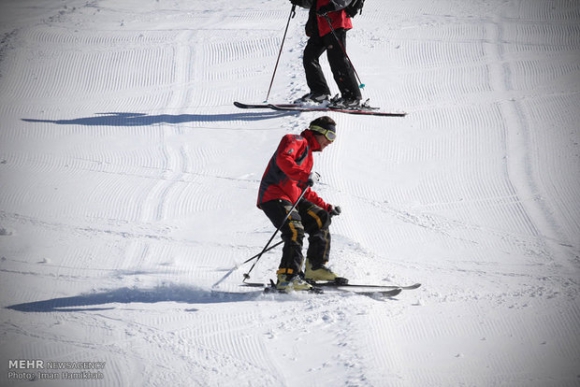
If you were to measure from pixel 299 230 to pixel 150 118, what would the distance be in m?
4.06

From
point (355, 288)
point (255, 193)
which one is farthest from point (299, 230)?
point (255, 193)

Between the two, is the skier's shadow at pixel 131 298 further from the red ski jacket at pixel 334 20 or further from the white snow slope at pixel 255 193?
the red ski jacket at pixel 334 20

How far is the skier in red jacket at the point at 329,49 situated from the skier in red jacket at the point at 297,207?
10.2ft

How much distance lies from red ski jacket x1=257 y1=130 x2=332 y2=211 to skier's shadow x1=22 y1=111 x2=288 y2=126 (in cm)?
322

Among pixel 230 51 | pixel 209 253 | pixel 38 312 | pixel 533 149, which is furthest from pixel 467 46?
pixel 38 312

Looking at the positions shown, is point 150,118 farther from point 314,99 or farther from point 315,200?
point 315,200

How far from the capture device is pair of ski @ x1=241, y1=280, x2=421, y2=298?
4.71 metres

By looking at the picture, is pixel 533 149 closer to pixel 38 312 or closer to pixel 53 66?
pixel 38 312

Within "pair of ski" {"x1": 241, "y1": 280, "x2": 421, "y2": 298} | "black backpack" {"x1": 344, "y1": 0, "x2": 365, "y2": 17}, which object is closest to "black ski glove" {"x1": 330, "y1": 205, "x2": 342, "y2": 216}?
"pair of ski" {"x1": 241, "y1": 280, "x2": 421, "y2": 298}

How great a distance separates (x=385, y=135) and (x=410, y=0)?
15.9 ft

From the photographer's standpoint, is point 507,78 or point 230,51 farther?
point 230,51

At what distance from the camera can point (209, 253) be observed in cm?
533

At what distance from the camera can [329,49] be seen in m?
7.64

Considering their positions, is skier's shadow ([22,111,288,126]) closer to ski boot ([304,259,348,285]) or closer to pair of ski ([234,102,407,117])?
pair of ski ([234,102,407,117])
